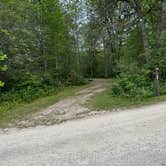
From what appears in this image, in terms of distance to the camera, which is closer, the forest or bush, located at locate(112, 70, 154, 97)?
bush, located at locate(112, 70, 154, 97)

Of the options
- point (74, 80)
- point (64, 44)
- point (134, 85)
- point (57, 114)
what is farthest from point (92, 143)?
point (64, 44)

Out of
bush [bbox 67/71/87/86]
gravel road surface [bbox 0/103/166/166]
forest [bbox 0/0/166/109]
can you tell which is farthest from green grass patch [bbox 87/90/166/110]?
bush [bbox 67/71/87/86]

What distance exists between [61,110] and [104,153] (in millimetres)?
5046

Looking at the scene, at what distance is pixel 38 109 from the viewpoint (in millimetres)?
10234

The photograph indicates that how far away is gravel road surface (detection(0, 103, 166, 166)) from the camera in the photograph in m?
4.43

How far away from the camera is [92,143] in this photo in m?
5.25

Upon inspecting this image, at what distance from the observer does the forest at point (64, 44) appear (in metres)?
12.7

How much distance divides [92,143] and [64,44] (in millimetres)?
17294

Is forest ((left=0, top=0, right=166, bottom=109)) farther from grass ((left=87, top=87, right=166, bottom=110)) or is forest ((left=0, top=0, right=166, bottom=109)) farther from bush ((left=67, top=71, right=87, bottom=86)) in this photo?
grass ((left=87, top=87, right=166, bottom=110))

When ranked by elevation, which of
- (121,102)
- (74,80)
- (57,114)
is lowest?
(57,114)

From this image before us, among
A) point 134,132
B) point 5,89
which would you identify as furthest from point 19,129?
point 5,89

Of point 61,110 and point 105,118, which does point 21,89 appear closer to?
point 61,110

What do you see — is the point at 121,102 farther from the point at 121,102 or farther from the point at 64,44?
the point at 64,44

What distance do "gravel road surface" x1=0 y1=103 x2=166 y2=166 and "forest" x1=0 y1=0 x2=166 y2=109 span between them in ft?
9.44
